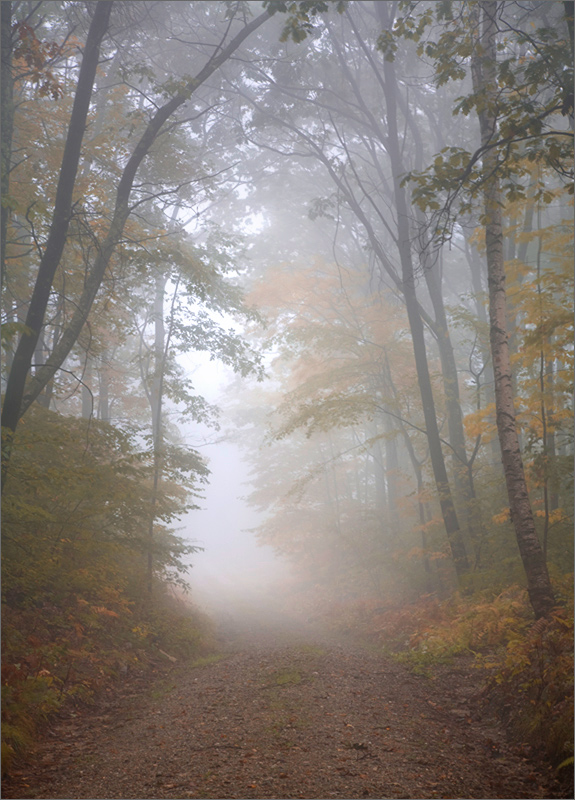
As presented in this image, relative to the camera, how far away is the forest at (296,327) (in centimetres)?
557

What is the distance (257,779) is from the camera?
3650 millimetres

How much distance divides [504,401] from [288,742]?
15.1 ft

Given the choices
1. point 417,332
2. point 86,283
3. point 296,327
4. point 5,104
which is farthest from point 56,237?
point 296,327

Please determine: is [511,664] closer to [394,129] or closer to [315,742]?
[315,742]

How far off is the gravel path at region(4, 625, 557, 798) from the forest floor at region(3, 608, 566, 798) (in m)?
0.01

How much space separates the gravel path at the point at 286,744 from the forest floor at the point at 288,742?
0.04 feet

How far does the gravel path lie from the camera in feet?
11.7

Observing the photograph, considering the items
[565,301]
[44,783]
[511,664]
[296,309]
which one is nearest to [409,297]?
[565,301]

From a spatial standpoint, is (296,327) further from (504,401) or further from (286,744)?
(286,744)

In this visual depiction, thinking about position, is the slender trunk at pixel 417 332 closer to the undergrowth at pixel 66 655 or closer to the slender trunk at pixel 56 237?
the undergrowth at pixel 66 655

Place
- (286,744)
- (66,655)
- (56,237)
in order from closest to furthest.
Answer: (286,744), (66,655), (56,237)

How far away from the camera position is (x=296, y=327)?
14.0 m

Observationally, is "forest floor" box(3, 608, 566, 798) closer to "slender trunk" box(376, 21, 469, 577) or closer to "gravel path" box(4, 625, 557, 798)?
"gravel path" box(4, 625, 557, 798)

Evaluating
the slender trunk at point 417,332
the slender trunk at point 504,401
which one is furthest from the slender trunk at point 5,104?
the slender trunk at point 417,332
